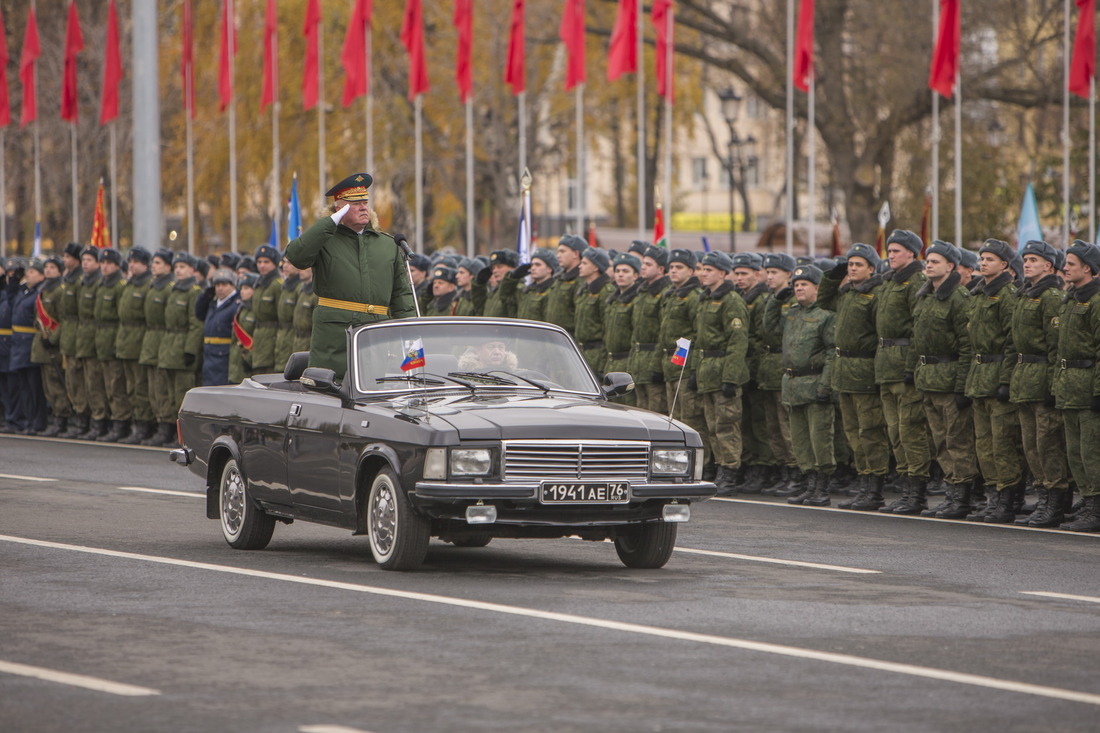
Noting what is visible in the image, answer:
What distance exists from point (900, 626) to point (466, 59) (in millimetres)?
27088

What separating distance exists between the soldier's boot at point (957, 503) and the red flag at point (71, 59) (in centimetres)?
3043

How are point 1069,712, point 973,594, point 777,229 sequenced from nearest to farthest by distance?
point 1069,712 < point 973,594 < point 777,229

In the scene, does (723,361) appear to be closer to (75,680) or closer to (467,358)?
(467,358)

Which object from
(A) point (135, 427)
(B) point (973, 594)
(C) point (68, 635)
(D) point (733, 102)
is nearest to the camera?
(C) point (68, 635)

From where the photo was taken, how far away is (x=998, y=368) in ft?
50.8

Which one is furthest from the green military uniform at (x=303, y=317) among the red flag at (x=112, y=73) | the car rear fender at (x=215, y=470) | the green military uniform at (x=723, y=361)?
the red flag at (x=112, y=73)

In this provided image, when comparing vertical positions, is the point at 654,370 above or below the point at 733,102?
below

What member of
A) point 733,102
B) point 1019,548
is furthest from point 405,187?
point 1019,548

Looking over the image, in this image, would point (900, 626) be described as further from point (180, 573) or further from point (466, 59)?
point (466, 59)

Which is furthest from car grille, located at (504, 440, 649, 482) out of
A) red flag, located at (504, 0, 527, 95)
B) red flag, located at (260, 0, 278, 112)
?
red flag, located at (260, 0, 278, 112)

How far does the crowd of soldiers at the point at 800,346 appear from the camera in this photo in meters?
15.2

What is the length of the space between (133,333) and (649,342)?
305 inches

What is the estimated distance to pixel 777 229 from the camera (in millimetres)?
55656

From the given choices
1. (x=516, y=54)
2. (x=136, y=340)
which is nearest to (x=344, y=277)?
(x=136, y=340)
